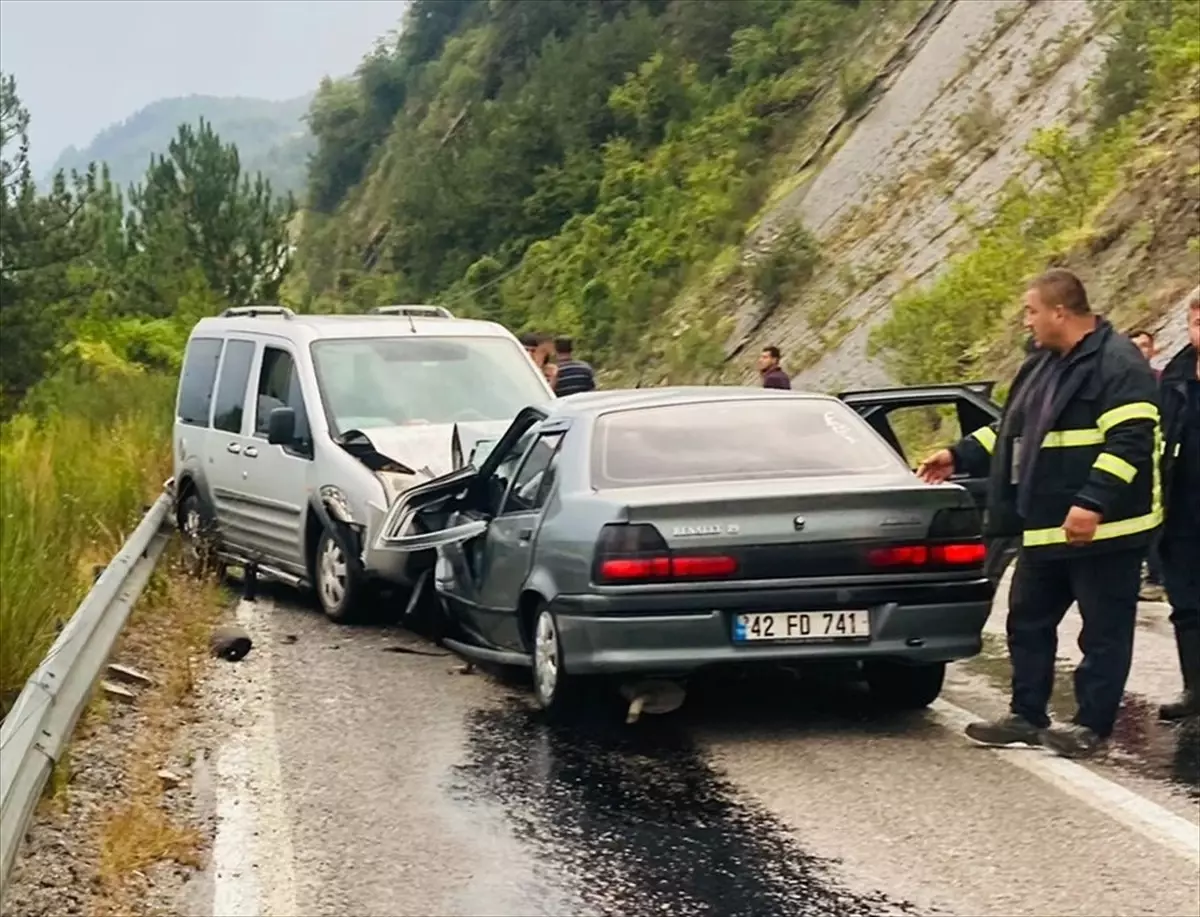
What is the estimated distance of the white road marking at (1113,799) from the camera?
5.66 metres

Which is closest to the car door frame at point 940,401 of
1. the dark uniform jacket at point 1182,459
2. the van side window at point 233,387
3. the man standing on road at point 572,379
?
the dark uniform jacket at point 1182,459

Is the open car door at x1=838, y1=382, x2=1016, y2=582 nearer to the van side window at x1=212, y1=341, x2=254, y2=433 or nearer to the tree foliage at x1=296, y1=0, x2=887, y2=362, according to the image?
the van side window at x1=212, y1=341, x2=254, y2=433

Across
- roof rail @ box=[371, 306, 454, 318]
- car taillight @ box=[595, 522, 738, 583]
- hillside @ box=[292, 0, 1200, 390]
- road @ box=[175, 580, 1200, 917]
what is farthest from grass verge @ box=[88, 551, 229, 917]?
hillside @ box=[292, 0, 1200, 390]

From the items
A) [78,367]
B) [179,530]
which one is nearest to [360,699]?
[179,530]

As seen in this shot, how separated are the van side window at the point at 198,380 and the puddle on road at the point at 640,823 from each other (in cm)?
649

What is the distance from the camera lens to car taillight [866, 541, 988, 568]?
23.8 ft

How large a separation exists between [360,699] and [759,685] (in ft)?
6.27

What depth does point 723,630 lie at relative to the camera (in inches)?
280

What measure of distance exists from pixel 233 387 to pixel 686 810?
302 inches

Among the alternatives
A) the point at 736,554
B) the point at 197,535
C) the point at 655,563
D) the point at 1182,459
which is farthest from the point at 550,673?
the point at 197,535

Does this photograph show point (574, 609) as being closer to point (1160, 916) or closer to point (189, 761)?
point (189, 761)

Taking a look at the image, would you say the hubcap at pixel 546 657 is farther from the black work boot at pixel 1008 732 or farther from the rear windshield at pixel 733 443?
the black work boot at pixel 1008 732

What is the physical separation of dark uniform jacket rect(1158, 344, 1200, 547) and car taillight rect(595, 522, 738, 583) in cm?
202

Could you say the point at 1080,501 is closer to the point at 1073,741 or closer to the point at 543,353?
the point at 1073,741
